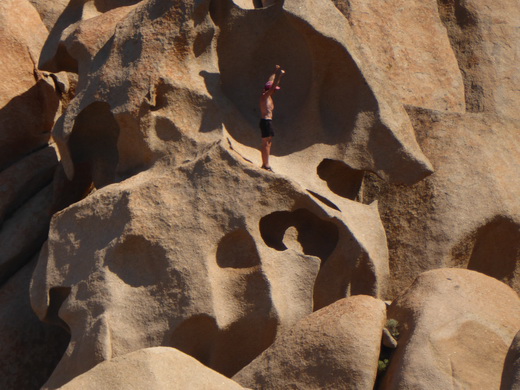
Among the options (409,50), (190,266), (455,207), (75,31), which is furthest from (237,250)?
(409,50)

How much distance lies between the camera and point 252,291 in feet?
24.1

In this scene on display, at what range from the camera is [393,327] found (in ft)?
23.3

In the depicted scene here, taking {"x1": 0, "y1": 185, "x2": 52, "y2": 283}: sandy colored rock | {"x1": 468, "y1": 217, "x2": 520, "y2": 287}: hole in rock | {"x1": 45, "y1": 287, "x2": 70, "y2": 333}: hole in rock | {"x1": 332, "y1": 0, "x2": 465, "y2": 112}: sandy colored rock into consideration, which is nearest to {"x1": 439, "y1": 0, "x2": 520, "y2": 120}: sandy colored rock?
{"x1": 332, "y1": 0, "x2": 465, "y2": 112}: sandy colored rock

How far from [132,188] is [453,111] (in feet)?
8.80

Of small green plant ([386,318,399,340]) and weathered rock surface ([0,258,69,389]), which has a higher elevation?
small green plant ([386,318,399,340])

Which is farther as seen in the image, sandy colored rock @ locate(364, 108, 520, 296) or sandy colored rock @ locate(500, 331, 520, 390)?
sandy colored rock @ locate(364, 108, 520, 296)

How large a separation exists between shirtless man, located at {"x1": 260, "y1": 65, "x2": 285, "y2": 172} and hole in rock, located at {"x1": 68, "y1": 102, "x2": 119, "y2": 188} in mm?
1115

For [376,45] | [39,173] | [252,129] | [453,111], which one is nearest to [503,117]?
[453,111]

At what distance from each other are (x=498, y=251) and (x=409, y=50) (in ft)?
5.73

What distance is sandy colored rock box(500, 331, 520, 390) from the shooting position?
19.5ft

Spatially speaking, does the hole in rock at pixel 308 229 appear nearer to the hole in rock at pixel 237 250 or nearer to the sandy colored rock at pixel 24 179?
the hole in rock at pixel 237 250

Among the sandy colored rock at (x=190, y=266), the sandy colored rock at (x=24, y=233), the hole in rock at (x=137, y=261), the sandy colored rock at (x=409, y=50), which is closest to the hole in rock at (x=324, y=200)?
the sandy colored rock at (x=190, y=266)

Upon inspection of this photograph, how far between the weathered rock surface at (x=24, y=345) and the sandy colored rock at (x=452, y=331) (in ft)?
7.56

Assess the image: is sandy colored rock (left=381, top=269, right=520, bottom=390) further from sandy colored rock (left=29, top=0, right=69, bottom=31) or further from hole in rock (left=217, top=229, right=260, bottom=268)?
sandy colored rock (left=29, top=0, right=69, bottom=31)
